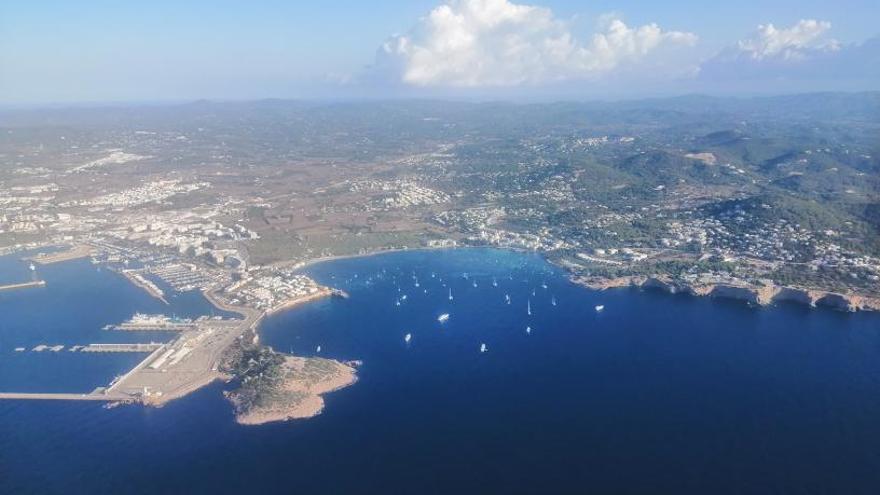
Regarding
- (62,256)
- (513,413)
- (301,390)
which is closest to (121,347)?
(301,390)

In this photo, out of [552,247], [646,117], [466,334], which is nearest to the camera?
[466,334]

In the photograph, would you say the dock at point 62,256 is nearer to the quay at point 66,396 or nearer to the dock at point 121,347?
the dock at point 121,347

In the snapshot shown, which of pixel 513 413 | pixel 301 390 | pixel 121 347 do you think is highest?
pixel 121 347

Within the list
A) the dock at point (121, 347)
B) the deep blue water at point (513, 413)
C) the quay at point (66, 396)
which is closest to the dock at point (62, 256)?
the deep blue water at point (513, 413)

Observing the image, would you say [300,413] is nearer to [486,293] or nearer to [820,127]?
[486,293]

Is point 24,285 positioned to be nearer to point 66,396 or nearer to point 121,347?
point 121,347

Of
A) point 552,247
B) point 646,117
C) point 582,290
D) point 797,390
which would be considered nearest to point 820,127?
point 646,117

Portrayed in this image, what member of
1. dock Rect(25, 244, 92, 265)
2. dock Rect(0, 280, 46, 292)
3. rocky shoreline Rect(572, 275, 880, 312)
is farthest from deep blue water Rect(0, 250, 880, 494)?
dock Rect(25, 244, 92, 265)
